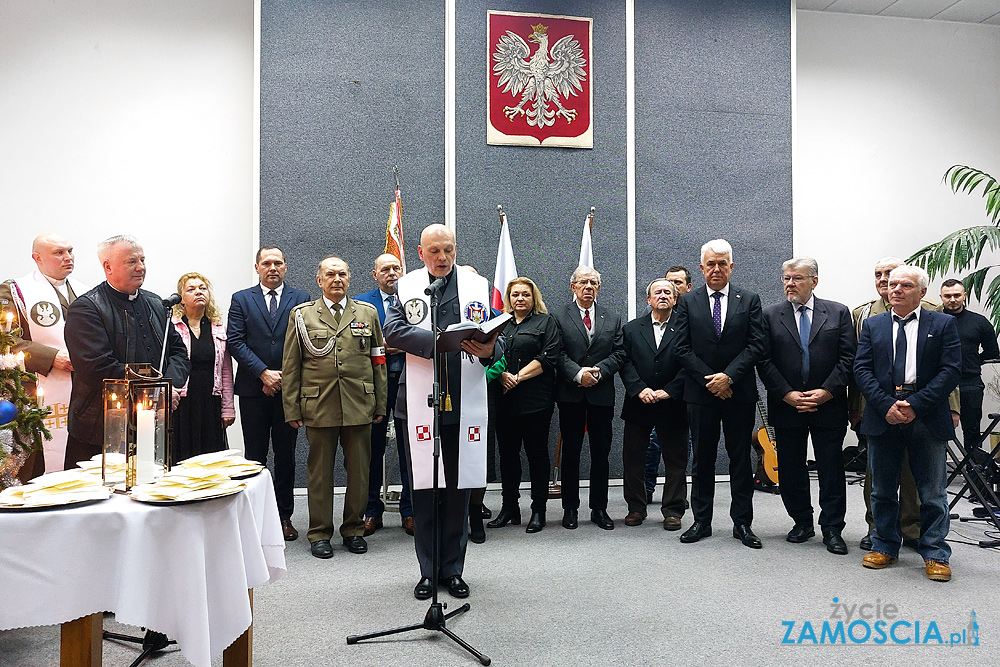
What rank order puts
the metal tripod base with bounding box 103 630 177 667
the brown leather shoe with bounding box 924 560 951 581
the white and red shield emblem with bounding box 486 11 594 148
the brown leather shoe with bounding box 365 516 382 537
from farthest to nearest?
the white and red shield emblem with bounding box 486 11 594 148, the brown leather shoe with bounding box 365 516 382 537, the brown leather shoe with bounding box 924 560 951 581, the metal tripod base with bounding box 103 630 177 667

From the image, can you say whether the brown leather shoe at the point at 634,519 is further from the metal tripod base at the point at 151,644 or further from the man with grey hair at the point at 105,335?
the man with grey hair at the point at 105,335

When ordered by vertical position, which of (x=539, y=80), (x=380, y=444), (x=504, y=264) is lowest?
(x=380, y=444)

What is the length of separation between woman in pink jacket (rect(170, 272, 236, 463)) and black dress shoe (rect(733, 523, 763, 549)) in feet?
10.5

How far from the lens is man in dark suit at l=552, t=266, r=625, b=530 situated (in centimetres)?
467

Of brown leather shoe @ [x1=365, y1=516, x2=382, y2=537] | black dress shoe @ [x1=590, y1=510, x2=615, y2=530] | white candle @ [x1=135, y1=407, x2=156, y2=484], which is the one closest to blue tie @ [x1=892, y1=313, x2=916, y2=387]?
black dress shoe @ [x1=590, y1=510, x2=615, y2=530]

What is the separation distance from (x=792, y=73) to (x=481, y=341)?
531 centimetres

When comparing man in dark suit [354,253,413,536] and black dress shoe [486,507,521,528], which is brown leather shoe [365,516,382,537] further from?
black dress shoe [486,507,521,528]

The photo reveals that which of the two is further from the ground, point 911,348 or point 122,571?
point 911,348

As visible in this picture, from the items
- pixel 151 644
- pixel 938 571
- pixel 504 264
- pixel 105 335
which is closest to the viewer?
pixel 151 644

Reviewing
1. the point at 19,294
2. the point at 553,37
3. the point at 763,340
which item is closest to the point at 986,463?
the point at 763,340

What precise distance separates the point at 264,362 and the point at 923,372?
11.9 ft

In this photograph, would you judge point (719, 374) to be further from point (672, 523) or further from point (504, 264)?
point (504, 264)

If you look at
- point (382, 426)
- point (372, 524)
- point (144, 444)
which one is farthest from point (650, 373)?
point (144, 444)

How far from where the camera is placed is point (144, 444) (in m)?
1.99
